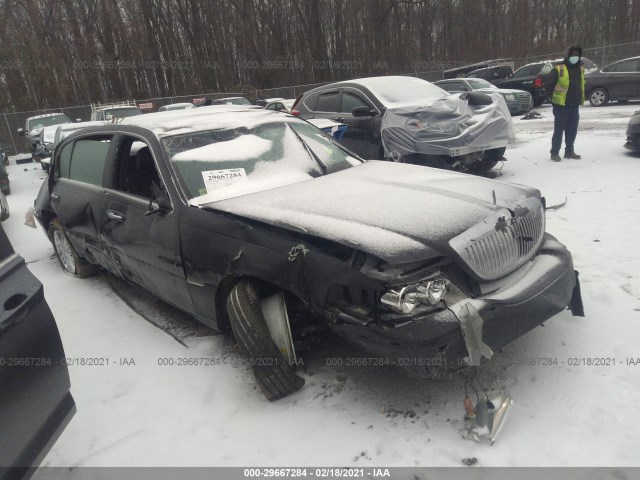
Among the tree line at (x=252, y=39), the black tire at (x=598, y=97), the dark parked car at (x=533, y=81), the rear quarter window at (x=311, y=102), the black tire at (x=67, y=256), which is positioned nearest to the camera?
the black tire at (x=67, y=256)

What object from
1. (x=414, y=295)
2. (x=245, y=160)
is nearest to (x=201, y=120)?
(x=245, y=160)

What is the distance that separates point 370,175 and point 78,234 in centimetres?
295

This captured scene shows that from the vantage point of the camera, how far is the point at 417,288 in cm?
230

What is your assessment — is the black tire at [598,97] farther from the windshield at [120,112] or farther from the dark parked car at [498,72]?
the windshield at [120,112]

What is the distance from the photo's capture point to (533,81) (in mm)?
16422

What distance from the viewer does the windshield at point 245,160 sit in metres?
3.21

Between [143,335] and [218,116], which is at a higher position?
[218,116]

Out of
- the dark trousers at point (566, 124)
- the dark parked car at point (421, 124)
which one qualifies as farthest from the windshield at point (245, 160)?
the dark trousers at point (566, 124)

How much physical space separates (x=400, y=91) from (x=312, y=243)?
5666mm

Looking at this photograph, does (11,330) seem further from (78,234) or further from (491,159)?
(491,159)

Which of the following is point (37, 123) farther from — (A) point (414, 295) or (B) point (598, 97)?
(B) point (598, 97)

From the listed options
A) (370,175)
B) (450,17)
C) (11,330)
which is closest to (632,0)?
(450,17)

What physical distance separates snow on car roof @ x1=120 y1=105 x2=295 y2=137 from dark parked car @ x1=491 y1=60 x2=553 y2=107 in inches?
597

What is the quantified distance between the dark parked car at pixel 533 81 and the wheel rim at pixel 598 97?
1.56 m
